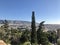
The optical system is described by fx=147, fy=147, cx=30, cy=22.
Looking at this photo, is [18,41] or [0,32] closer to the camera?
[18,41]

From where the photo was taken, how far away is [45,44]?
3306cm

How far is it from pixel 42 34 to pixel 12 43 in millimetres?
7437

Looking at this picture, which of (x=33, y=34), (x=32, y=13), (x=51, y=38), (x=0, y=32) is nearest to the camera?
(x=33, y=34)

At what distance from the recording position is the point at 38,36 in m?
35.1

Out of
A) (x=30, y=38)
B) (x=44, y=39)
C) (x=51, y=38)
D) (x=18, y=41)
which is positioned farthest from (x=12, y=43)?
(x=51, y=38)

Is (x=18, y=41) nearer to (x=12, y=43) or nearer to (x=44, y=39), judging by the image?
(x=12, y=43)

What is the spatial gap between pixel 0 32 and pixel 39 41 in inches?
458

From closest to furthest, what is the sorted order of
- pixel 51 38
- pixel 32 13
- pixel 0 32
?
pixel 32 13
pixel 0 32
pixel 51 38

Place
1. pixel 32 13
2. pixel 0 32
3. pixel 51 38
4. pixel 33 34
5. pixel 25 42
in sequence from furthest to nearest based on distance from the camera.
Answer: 1. pixel 51 38
2. pixel 0 32
3. pixel 32 13
4. pixel 33 34
5. pixel 25 42

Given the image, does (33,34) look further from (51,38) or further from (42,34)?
(51,38)

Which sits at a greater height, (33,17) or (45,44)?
(33,17)

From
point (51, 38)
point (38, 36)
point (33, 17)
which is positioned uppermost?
point (33, 17)

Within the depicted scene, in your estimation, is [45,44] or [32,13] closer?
[45,44]

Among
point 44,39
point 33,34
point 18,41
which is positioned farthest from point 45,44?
point 18,41
